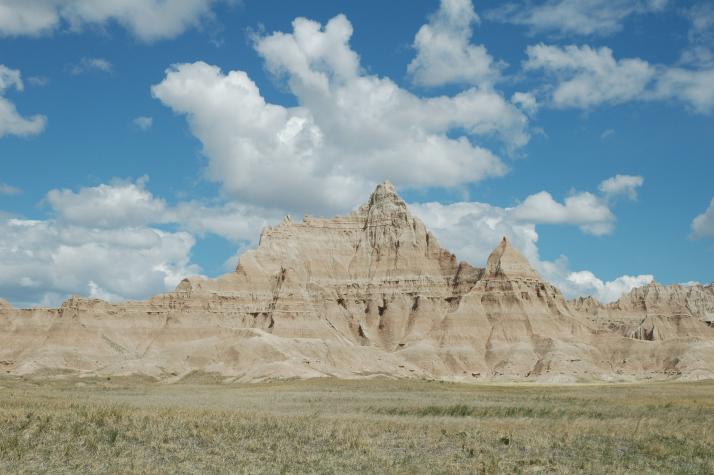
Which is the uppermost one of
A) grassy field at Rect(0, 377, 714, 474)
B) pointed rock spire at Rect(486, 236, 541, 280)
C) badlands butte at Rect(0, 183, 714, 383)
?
pointed rock spire at Rect(486, 236, 541, 280)

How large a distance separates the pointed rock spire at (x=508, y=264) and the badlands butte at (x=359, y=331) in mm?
325

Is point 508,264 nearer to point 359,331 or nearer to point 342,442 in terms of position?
point 359,331

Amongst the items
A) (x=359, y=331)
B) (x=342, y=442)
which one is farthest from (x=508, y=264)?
(x=342, y=442)

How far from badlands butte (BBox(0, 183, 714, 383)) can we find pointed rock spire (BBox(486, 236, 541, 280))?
12.8 inches

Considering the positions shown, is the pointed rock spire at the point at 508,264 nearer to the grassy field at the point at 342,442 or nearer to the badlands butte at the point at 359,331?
the badlands butte at the point at 359,331

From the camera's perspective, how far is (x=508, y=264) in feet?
593

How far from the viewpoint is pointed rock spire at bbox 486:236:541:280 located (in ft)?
587

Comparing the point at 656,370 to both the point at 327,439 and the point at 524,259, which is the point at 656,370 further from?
the point at 327,439

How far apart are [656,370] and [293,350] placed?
71990mm

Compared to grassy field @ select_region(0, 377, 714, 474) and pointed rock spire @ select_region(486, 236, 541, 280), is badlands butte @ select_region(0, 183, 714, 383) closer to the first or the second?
pointed rock spire @ select_region(486, 236, 541, 280)

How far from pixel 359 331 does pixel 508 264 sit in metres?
36.8

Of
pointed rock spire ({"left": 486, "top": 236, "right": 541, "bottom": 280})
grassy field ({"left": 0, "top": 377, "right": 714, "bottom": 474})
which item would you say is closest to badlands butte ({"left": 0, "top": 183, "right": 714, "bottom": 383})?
pointed rock spire ({"left": 486, "top": 236, "right": 541, "bottom": 280})

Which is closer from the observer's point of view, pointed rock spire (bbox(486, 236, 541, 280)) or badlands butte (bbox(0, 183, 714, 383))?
badlands butte (bbox(0, 183, 714, 383))

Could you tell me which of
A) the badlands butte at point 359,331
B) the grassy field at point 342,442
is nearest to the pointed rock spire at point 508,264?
the badlands butte at point 359,331
